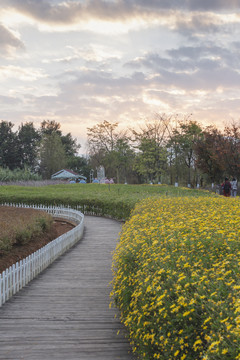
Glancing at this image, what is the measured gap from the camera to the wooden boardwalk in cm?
462

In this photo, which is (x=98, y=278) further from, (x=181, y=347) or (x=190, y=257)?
(x=181, y=347)

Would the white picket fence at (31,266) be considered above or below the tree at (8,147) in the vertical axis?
below

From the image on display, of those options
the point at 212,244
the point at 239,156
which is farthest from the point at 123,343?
the point at 239,156

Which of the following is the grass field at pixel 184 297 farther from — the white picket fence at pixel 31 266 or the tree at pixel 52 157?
the tree at pixel 52 157

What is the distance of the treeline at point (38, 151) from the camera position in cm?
7156

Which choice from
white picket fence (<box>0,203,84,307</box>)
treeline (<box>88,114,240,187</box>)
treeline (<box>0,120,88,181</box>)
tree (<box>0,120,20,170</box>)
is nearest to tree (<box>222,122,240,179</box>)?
treeline (<box>88,114,240,187</box>)

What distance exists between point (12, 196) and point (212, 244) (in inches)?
811

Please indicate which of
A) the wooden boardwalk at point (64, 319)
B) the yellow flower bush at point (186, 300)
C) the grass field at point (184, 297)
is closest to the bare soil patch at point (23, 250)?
the wooden boardwalk at point (64, 319)

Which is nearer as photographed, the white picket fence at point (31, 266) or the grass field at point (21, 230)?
the white picket fence at point (31, 266)

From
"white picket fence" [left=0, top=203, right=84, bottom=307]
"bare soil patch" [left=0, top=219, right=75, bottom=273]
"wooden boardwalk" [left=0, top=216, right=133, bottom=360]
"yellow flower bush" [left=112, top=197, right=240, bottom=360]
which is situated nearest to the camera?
"yellow flower bush" [left=112, top=197, right=240, bottom=360]

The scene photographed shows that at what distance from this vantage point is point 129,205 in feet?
54.2

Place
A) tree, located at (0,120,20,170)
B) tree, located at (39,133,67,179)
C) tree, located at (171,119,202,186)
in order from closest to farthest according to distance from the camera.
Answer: tree, located at (171,119,202,186), tree, located at (39,133,67,179), tree, located at (0,120,20,170)

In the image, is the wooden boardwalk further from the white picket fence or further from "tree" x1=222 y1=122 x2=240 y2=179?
"tree" x1=222 y1=122 x2=240 y2=179

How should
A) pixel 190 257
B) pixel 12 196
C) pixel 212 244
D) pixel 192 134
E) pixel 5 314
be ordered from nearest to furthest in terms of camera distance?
1. pixel 190 257
2. pixel 212 244
3. pixel 5 314
4. pixel 12 196
5. pixel 192 134
